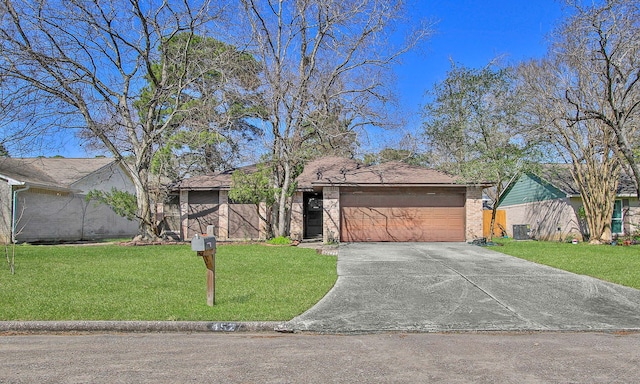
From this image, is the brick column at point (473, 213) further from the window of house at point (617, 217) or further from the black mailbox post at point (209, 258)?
the black mailbox post at point (209, 258)

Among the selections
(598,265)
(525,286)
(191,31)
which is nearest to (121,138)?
(191,31)

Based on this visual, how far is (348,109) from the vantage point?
64.8 ft

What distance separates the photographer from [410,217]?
18625mm

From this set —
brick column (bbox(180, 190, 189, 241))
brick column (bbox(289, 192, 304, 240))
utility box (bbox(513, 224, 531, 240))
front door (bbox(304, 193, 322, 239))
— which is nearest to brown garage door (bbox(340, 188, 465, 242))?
brick column (bbox(289, 192, 304, 240))

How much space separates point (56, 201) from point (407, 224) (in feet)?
54.2

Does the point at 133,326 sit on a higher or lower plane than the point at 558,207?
lower

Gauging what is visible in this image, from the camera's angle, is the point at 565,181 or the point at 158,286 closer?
the point at 158,286

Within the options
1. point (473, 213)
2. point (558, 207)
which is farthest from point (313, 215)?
point (558, 207)

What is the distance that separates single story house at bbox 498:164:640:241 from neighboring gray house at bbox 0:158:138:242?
68.2ft

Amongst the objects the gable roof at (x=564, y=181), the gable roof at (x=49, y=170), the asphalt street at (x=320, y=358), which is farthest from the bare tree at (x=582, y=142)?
the gable roof at (x=49, y=170)

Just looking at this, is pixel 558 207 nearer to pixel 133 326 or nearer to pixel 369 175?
pixel 369 175

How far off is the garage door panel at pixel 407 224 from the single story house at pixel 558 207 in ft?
10.4

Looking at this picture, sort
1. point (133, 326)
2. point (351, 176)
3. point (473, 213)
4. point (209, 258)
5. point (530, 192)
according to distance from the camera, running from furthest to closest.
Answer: point (530, 192) → point (351, 176) → point (473, 213) → point (209, 258) → point (133, 326)

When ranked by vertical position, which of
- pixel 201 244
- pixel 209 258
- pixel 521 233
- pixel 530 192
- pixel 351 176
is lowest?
pixel 521 233
